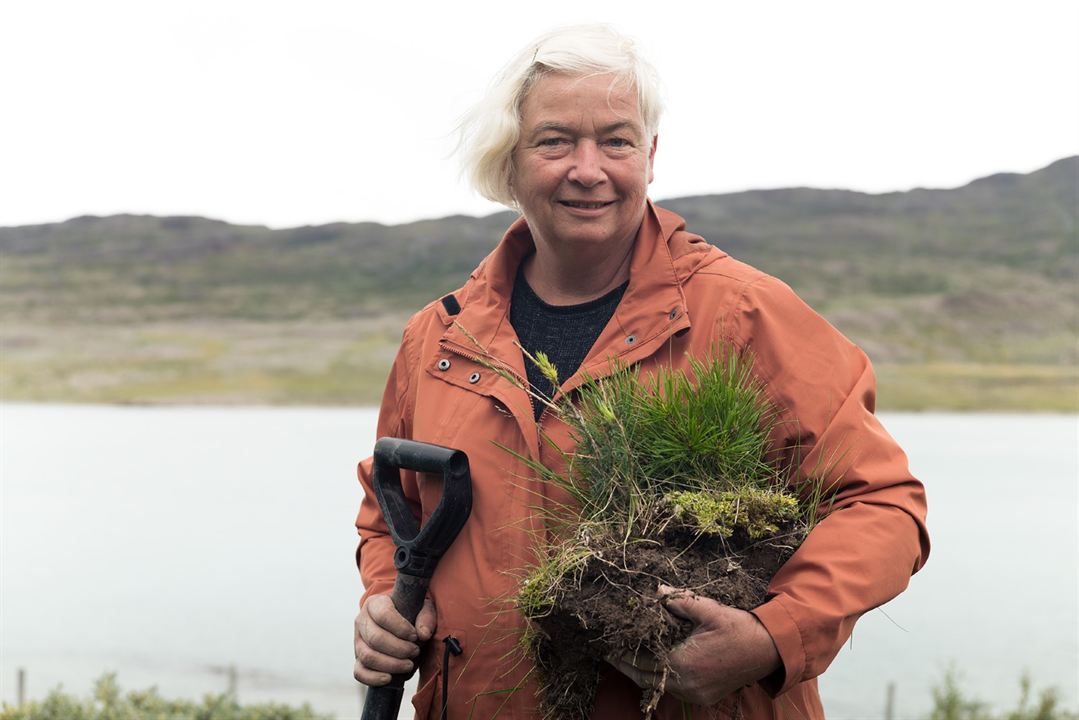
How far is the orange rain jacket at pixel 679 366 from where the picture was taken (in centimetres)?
169

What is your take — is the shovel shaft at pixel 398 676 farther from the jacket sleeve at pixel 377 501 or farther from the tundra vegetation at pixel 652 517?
the tundra vegetation at pixel 652 517

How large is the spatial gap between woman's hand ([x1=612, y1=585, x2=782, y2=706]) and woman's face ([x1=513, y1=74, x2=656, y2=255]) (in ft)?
2.78

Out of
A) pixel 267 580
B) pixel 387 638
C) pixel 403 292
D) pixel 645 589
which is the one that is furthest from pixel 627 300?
pixel 403 292

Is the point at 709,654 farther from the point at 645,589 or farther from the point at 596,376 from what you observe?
the point at 596,376

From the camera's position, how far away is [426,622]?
6.84ft

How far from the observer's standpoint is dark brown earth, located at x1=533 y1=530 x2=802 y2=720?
5.26ft

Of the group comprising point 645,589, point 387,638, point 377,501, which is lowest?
point 387,638

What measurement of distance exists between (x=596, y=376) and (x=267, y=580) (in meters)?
27.3

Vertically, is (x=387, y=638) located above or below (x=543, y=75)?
below

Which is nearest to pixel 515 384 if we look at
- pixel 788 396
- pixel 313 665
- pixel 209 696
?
pixel 788 396

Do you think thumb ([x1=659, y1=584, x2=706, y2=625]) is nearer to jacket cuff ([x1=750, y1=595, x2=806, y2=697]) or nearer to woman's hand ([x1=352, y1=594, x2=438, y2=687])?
jacket cuff ([x1=750, y1=595, x2=806, y2=697])

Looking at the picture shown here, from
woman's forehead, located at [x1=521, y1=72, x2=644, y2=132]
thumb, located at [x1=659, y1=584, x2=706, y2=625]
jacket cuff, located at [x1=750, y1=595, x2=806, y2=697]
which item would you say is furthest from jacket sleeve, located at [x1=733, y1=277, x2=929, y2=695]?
woman's forehead, located at [x1=521, y1=72, x2=644, y2=132]

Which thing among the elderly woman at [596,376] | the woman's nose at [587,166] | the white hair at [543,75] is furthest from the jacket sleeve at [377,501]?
the woman's nose at [587,166]

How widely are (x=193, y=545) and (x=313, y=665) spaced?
5.95 metres
